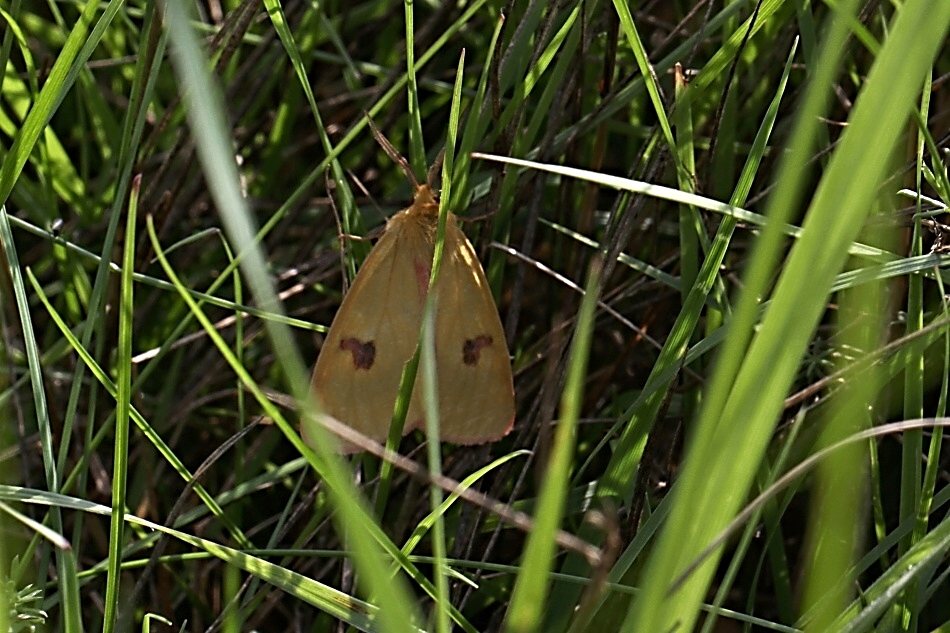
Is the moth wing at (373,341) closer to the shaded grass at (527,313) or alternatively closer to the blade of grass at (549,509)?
the shaded grass at (527,313)

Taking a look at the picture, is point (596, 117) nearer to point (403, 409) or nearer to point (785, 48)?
point (785, 48)

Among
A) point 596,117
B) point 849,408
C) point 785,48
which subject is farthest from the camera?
point 785,48

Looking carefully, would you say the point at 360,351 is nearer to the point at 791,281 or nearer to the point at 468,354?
the point at 468,354

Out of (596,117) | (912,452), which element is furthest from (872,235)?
(596,117)

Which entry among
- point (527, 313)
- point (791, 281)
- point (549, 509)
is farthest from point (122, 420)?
point (527, 313)

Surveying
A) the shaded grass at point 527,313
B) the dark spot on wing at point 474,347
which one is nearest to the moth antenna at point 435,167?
the shaded grass at point 527,313

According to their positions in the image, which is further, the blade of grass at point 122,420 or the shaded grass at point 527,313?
the blade of grass at point 122,420

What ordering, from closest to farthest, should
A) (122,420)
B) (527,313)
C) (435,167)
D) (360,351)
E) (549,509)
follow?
(549,509) → (122,420) → (435,167) → (360,351) → (527,313)
